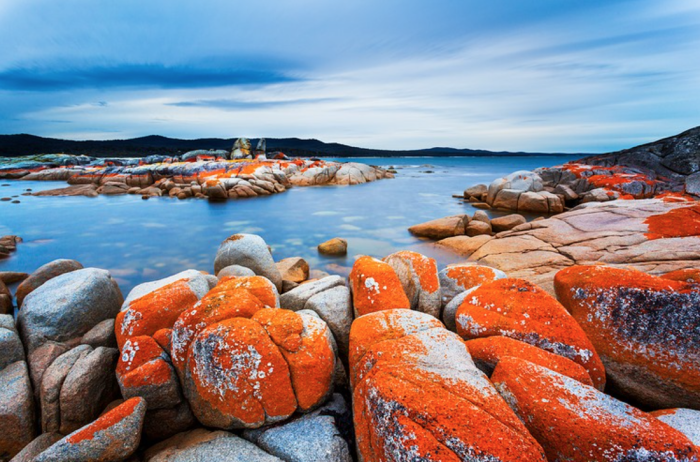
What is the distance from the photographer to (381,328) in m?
3.76

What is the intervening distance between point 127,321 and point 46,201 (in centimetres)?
3436

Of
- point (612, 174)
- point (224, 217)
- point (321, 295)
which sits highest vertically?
point (612, 174)

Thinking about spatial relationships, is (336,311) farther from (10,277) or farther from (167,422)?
(10,277)

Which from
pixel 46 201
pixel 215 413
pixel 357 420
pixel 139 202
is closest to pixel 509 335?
pixel 357 420

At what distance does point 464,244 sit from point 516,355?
937 cm

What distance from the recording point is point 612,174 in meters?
25.1

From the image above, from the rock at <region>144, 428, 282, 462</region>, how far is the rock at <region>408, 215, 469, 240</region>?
12276 millimetres

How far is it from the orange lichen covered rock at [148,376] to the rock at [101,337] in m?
1.05

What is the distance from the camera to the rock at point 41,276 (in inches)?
252

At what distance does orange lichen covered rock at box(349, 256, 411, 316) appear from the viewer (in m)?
4.70

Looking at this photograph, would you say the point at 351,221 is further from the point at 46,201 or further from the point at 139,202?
the point at 46,201

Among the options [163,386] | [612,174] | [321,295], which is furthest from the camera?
[612,174]

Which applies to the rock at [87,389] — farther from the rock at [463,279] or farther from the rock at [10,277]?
the rock at [10,277]

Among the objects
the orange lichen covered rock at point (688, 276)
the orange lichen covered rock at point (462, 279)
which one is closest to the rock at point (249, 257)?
the orange lichen covered rock at point (462, 279)
